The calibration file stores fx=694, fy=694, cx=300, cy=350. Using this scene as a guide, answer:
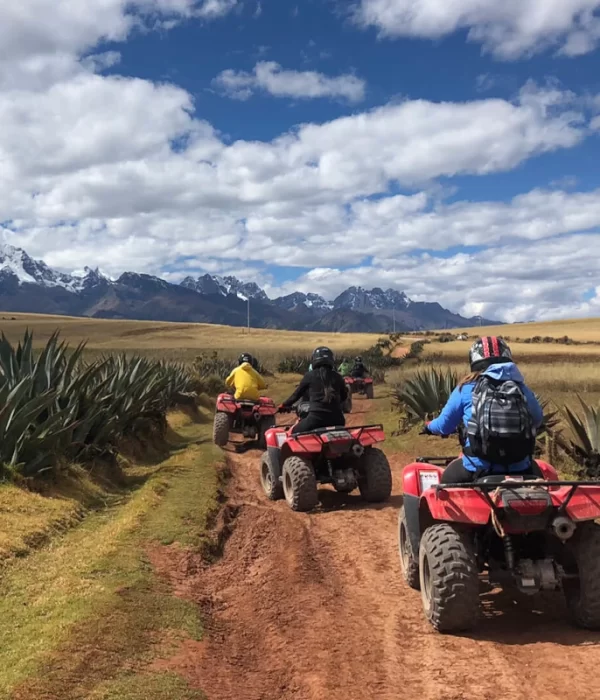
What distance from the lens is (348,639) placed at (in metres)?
4.29

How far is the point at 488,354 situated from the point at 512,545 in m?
1.24

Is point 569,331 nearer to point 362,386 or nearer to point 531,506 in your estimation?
point 362,386

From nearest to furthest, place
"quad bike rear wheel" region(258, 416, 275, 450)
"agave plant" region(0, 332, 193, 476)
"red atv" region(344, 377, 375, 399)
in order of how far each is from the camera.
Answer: "agave plant" region(0, 332, 193, 476), "quad bike rear wheel" region(258, 416, 275, 450), "red atv" region(344, 377, 375, 399)

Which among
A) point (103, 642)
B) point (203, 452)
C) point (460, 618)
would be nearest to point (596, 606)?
point (460, 618)

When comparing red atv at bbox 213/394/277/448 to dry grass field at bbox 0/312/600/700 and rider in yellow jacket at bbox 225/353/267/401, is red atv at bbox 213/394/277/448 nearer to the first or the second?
rider in yellow jacket at bbox 225/353/267/401

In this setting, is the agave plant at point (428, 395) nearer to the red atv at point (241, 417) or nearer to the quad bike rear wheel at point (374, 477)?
the red atv at point (241, 417)

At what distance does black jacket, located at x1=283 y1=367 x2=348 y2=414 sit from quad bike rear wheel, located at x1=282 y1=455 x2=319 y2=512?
0.71 metres

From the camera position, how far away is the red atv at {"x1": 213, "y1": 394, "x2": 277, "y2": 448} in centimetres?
1321

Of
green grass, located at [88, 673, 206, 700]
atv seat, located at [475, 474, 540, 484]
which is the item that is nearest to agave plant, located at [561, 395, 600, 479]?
atv seat, located at [475, 474, 540, 484]

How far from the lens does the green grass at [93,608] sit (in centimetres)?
354

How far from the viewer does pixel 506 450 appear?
14.8 ft

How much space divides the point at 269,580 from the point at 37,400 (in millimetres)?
3999

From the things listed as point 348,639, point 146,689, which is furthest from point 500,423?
point 146,689

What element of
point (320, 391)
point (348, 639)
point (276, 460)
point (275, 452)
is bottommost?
point (348, 639)
